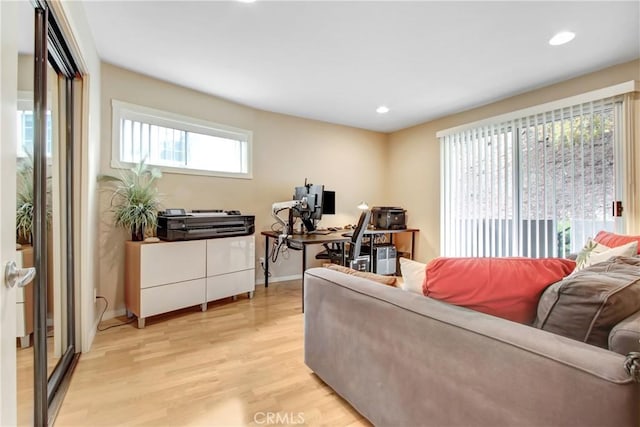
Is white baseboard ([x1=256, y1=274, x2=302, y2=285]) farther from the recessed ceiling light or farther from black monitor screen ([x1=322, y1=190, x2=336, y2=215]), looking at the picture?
the recessed ceiling light

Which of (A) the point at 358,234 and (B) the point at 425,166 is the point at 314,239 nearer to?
(A) the point at 358,234

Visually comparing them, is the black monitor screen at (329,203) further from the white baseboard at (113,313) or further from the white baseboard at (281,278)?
the white baseboard at (113,313)

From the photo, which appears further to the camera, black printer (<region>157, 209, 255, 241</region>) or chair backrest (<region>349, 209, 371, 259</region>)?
chair backrest (<region>349, 209, 371, 259</region>)

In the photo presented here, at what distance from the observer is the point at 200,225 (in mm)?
2787

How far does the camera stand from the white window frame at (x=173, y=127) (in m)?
2.73

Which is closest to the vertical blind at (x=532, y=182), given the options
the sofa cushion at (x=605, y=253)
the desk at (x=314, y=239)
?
the desk at (x=314, y=239)

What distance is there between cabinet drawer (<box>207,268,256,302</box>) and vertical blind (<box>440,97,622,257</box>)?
9.17ft

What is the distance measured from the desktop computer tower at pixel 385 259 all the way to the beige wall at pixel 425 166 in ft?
1.60

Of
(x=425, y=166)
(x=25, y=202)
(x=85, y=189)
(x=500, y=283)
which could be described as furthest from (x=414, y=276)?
(x=425, y=166)

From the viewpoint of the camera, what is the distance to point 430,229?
4.39 m

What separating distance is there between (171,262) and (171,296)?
32 centimetres

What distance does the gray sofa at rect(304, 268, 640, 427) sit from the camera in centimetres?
70

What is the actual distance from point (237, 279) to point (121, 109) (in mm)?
2048

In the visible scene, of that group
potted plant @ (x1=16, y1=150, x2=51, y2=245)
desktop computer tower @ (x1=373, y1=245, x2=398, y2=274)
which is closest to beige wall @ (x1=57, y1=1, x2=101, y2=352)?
potted plant @ (x1=16, y1=150, x2=51, y2=245)
